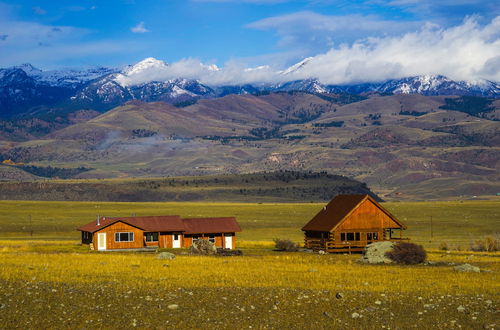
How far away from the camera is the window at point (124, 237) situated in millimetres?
66750

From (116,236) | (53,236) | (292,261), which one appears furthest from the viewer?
(53,236)

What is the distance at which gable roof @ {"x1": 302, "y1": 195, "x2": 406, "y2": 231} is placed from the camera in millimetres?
63844

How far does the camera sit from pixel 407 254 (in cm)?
4816

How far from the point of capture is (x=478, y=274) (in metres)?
40.2

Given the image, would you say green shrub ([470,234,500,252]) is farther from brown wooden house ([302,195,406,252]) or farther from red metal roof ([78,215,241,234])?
red metal roof ([78,215,241,234])

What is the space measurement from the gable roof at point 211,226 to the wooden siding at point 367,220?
1129 centimetres

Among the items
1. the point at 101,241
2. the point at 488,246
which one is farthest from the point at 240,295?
the point at 488,246

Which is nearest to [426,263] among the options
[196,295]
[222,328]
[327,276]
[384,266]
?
[384,266]

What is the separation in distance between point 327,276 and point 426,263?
40.7ft

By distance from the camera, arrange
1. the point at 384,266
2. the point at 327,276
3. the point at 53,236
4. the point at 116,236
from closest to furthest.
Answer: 1. the point at 327,276
2. the point at 384,266
3. the point at 116,236
4. the point at 53,236

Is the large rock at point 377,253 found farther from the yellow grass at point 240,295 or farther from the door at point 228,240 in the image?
the door at point 228,240

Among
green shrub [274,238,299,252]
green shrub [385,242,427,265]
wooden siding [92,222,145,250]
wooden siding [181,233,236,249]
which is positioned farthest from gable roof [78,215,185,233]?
green shrub [385,242,427,265]

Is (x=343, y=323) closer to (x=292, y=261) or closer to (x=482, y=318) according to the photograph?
(x=482, y=318)

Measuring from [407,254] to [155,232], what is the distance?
91.1ft
